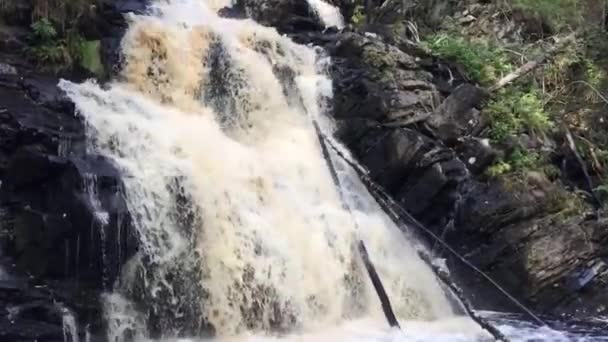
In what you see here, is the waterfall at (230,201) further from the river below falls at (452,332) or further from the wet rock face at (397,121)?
the wet rock face at (397,121)

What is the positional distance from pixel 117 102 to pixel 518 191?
6.32m

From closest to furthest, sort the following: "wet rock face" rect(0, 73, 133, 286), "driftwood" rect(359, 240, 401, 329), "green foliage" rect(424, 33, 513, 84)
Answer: "wet rock face" rect(0, 73, 133, 286) < "driftwood" rect(359, 240, 401, 329) < "green foliage" rect(424, 33, 513, 84)

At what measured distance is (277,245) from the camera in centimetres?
1022

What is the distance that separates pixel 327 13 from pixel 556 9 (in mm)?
5263

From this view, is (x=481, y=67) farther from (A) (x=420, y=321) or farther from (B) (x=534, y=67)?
(A) (x=420, y=321)

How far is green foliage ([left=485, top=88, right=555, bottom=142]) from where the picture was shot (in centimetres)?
1292

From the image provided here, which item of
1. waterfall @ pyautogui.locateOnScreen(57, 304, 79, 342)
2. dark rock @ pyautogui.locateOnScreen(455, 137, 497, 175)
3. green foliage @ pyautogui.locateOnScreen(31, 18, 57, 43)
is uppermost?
green foliage @ pyautogui.locateOnScreen(31, 18, 57, 43)

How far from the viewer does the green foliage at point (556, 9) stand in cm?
1641

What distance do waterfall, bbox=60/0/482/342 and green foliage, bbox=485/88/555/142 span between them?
2703 mm

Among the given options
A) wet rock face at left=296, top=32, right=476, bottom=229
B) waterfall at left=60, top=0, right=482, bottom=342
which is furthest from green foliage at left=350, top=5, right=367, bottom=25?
waterfall at left=60, top=0, right=482, bottom=342

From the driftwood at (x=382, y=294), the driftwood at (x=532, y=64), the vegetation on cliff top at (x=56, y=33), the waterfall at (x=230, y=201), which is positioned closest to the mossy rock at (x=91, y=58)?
the vegetation on cliff top at (x=56, y=33)

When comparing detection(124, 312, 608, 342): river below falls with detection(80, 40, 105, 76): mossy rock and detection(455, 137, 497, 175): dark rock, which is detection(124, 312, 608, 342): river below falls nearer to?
detection(455, 137, 497, 175): dark rock

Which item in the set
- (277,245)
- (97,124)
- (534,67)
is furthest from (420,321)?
(534,67)

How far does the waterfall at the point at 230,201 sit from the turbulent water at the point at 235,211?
0.06 feet
